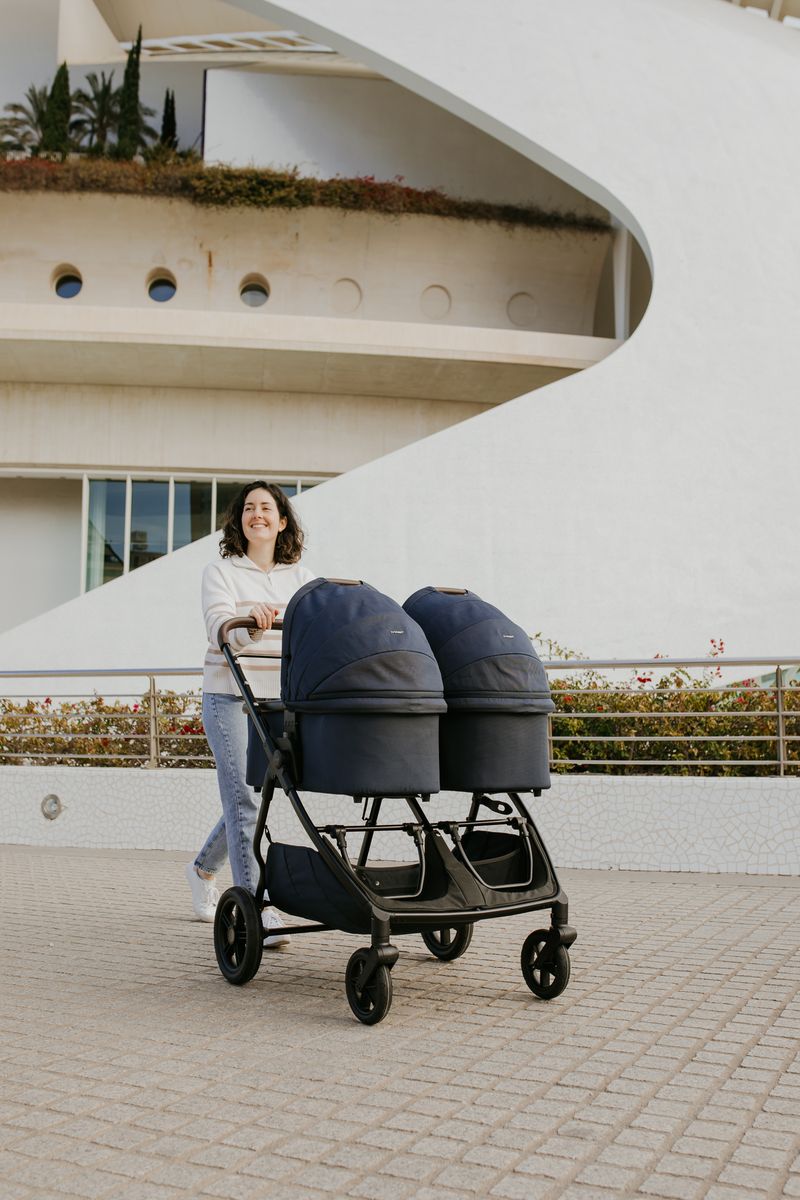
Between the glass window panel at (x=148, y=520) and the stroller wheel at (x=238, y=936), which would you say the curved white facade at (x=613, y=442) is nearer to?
the glass window panel at (x=148, y=520)

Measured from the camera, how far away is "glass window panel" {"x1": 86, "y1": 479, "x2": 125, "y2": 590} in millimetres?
17500

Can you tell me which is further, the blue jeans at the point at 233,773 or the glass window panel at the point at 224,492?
the glass window panel at the point at 224,492

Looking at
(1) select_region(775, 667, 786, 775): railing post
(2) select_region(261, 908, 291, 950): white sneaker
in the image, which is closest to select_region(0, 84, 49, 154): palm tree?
(1) select_region(775, 667, 786, 775): railing post

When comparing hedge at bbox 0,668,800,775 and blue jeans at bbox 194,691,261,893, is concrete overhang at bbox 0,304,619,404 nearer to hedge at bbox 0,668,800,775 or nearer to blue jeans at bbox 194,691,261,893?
hedge at bbox 0,668,800,775

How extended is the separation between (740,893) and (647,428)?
8807 mm

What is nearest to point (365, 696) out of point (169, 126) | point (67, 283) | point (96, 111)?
point (67, 283)

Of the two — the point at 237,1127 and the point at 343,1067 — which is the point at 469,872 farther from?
the point at 237,1127

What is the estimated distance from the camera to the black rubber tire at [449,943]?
15.9ft

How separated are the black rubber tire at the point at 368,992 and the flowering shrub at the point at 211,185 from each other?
1638 cm

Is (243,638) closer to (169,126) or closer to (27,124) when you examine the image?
(169,126)

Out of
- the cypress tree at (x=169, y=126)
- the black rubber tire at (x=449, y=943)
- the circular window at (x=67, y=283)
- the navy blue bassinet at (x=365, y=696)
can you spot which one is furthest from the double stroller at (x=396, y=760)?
the cypress tree at (x=169, y=126)

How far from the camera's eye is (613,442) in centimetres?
1420

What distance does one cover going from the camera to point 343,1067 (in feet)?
10.9

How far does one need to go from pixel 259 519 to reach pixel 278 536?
0.25 meters
